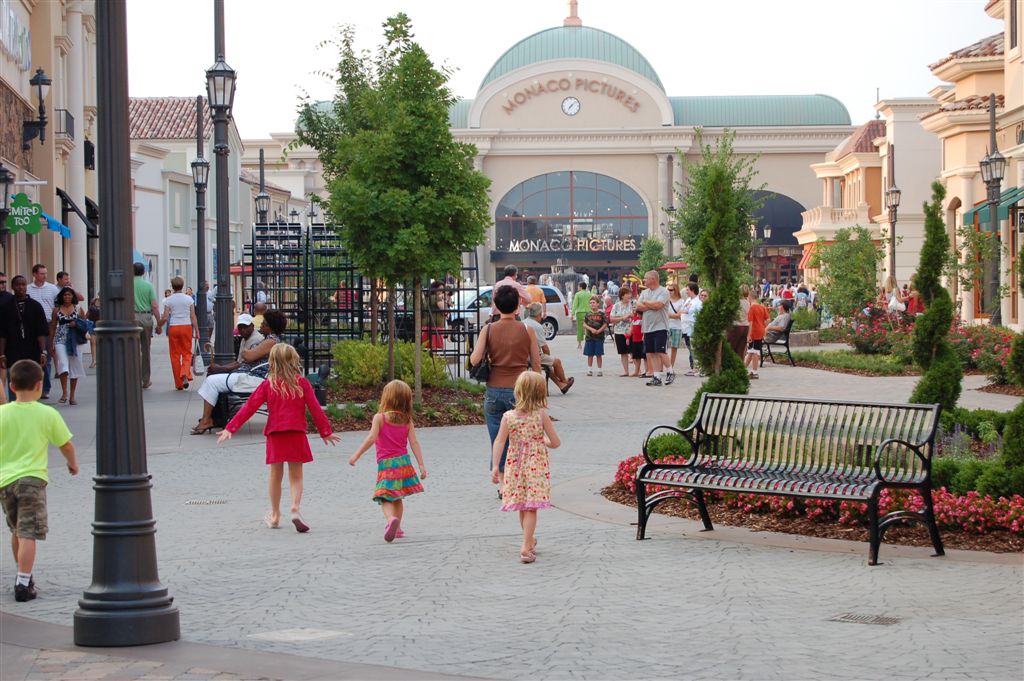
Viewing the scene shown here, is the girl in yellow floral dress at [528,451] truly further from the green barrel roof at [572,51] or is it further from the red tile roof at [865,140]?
the green barrel roof at [572,51]

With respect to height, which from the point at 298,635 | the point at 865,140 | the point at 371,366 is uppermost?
the point at 865,140

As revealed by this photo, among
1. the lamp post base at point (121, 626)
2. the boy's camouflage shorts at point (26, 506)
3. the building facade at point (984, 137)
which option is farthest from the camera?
the building facade at point (984, 137)

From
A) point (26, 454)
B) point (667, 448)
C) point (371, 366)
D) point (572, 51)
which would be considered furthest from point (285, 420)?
point (572, 51)

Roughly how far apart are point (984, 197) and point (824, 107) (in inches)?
1979

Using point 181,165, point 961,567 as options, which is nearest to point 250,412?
point 961,567

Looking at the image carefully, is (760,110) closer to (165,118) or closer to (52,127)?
(165,118)

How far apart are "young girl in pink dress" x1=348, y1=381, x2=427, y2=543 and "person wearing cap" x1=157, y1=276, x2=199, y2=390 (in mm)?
12503

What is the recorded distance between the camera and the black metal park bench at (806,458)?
885 cm

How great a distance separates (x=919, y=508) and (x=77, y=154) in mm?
31331

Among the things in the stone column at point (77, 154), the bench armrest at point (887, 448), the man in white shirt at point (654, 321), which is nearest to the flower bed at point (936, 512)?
the bench armrest at point (887, 448)

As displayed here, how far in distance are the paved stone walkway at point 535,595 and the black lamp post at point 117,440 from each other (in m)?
0.37

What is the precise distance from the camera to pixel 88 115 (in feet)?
131

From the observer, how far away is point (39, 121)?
2856 centimetres

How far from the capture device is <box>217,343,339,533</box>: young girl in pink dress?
1030 centimetres
